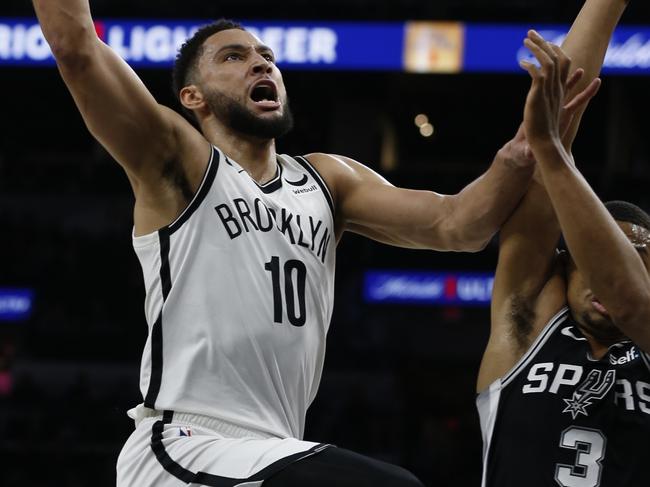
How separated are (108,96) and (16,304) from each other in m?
12.2

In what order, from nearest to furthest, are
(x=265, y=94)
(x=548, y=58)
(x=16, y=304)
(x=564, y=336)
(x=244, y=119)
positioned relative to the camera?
(x=548, y=58), (x=564, y=336), (x=244, y=119), (x=265, y=94), (x=16, y=304)

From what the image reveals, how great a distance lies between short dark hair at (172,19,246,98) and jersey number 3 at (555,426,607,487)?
2.01m

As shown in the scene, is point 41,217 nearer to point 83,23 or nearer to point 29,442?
point 29,442

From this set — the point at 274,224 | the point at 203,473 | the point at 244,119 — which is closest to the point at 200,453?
the point at 203,473

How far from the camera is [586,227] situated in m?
2.75

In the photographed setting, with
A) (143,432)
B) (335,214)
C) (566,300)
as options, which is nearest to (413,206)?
(335,214)

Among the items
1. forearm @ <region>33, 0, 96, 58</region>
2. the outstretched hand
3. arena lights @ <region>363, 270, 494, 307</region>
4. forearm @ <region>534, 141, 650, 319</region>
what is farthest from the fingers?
arena lights @ <region>363, 270, 494, 307</region>

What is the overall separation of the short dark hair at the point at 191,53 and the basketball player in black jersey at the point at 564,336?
145cm

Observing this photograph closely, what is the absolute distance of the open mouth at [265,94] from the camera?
147 inches

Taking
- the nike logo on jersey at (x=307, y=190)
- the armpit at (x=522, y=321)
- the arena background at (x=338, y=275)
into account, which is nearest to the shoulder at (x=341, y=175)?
the nike logo on jersey at (x=307, y=190)

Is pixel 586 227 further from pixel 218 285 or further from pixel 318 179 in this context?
pixel 318 179

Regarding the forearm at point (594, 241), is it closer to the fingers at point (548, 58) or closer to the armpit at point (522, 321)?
the fingers at point (548, 58)

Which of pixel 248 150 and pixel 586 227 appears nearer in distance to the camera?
pixel 586 227

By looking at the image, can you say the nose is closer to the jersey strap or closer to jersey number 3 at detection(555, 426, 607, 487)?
the jersey strap
